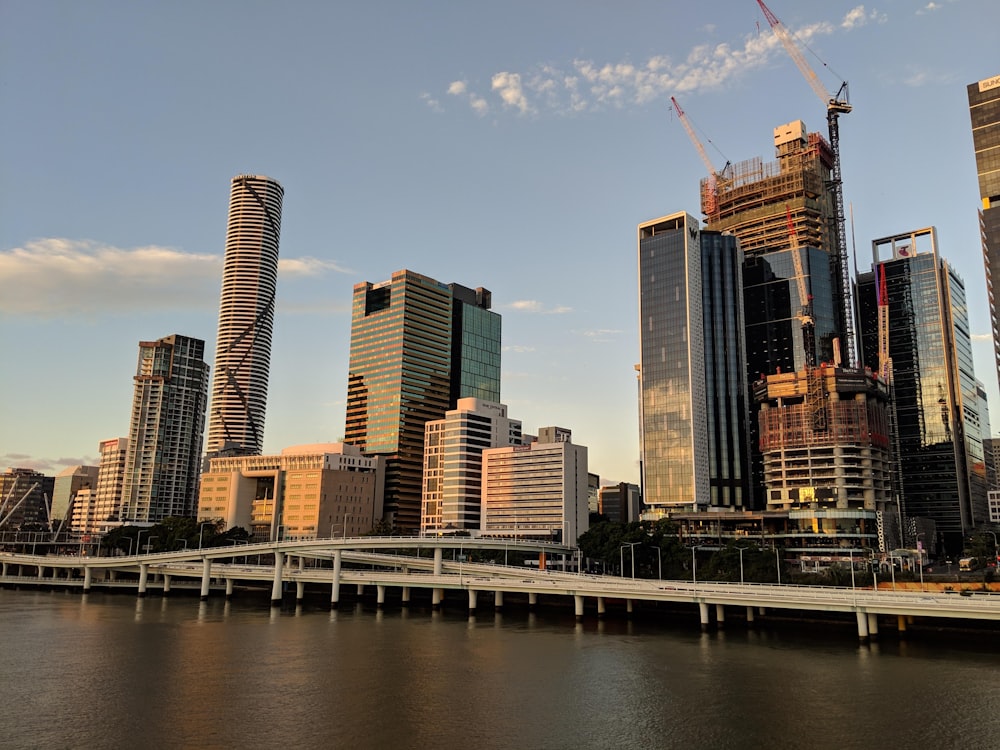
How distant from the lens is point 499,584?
13388 centimetres

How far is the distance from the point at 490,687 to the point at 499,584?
64882 millimetres

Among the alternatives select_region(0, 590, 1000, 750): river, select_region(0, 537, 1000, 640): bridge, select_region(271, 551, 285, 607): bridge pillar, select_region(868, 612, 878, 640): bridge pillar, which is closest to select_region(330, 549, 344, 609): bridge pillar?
select_region(0, 537, 1000, 640): bridge

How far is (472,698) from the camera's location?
65000 mm

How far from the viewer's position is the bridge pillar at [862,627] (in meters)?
96.9

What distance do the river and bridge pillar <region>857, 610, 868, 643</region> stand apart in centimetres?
148

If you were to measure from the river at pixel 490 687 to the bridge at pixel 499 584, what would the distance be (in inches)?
187

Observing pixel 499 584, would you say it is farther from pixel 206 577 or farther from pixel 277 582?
pixel 206 577

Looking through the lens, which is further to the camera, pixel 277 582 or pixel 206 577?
pixel 206 577

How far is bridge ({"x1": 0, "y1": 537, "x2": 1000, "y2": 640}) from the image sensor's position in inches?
3834

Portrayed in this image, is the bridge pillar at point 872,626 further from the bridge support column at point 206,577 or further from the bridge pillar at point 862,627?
the bridge support column at point 206,577

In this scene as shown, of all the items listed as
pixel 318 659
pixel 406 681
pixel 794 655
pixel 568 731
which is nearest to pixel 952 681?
pixel 794 655

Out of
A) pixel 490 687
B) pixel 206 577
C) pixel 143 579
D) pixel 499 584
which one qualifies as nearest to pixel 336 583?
pixel 206 577

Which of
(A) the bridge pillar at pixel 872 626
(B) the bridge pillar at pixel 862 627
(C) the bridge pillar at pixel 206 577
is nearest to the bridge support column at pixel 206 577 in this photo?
(C) the bridge pillar at pixel 206 577

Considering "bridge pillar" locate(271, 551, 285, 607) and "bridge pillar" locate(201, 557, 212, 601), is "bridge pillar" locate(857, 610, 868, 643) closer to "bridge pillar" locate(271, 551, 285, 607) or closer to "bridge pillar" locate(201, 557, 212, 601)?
"bridge pillar" locate(271, 551, 285, 607)
